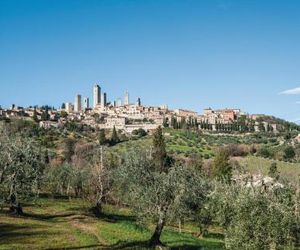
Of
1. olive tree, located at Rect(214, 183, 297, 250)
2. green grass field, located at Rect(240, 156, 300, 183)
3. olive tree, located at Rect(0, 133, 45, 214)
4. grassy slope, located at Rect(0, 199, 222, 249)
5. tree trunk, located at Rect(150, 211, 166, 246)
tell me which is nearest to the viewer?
olive tree, located at Rect(214, 183, 297, 250)

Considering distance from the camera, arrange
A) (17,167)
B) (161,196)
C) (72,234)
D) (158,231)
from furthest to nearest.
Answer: (17,167) < (72,234) < (161,196) < (158,231)

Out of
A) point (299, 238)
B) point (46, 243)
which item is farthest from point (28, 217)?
point (299, 238)

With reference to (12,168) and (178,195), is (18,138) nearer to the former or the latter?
(12,168)

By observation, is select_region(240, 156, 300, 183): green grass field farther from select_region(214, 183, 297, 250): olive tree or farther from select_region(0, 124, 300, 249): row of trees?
select_region(214, 183, 297, 250): olive tree

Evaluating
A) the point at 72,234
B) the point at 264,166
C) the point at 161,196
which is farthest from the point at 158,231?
the point at 264,166

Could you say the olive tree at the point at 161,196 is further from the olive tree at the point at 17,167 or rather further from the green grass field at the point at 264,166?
the green grass field at the point at 264,166

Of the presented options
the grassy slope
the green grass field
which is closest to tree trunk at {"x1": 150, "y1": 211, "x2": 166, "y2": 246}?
the grassy slope

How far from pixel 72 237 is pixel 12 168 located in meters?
7.49

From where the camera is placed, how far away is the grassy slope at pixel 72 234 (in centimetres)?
3272

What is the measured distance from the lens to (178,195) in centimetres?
3503

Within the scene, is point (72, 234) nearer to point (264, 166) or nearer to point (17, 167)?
point (17, 167)

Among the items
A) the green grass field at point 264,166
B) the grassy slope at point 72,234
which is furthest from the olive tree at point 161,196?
the green grass field at point 264,166

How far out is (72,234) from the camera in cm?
3666

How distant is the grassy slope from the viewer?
107ft
